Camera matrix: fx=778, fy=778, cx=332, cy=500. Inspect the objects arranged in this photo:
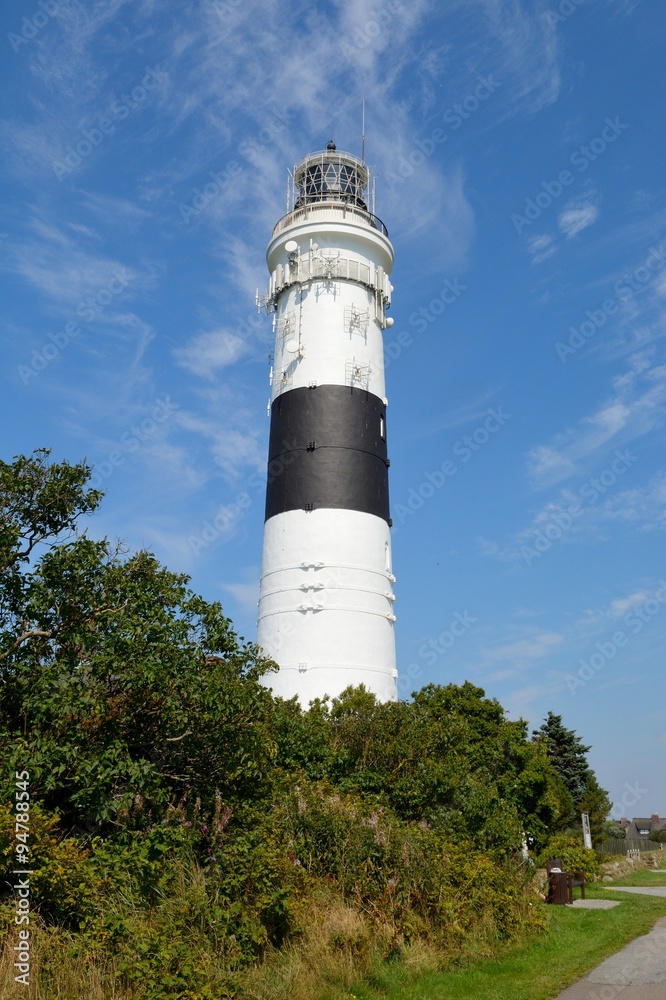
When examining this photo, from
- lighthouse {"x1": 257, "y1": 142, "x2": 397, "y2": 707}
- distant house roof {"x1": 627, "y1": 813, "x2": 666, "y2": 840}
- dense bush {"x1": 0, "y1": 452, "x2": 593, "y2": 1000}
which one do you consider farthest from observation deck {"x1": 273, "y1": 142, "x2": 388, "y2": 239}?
distant house roof {"x1": 627, "y1": 813, "x2": 666, "y2": 840}

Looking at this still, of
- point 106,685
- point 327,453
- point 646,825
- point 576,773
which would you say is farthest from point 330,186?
point 646,825

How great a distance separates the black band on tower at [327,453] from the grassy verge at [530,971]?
12.6 metres

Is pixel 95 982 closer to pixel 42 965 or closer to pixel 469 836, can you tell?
pixel 42 965

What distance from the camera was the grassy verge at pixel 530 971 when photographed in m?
10.4

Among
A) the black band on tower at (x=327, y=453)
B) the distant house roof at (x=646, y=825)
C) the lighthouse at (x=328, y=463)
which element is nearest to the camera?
the lighthouse at (x=328, y=463)

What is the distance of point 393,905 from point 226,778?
10.8 ft

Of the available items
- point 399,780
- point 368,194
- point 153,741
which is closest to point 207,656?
point 153,741

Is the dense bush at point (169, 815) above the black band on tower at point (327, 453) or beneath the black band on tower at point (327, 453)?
beneath

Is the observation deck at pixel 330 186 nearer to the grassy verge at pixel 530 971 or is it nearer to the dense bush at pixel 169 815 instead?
the dense bush at pixel 169 815

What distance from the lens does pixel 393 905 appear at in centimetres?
1220

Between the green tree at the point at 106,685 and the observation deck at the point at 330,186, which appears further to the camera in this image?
the observation deck at the point at 330,186

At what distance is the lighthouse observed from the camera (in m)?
22.8

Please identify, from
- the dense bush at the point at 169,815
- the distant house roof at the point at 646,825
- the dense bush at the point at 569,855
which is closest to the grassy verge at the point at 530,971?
the dense bush at the point at 169,815

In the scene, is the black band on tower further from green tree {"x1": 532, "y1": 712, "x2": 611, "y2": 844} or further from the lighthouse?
green tree {"x1": 532, "y1": 712, "x2": 611, "y2": 844}
